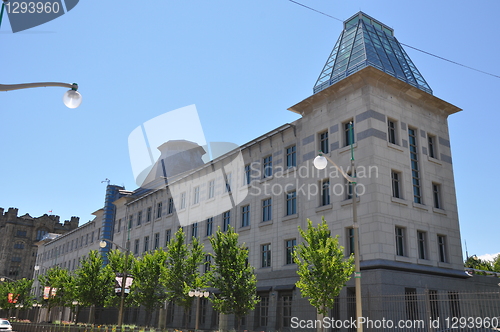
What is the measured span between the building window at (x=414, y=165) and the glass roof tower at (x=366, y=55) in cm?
441

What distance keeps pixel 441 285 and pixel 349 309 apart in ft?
22.1

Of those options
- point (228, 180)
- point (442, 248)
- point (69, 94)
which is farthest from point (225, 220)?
point (69, 94)

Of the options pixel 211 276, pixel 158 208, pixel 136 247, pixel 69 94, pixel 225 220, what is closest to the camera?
pixel 69 94

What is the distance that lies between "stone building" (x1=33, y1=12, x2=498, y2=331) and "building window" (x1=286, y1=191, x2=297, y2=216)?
81 millimetres

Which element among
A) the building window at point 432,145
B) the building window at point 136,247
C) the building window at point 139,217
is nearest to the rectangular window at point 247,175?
the building window at point 432,145

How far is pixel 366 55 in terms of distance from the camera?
106 ft

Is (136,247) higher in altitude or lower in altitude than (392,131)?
lower

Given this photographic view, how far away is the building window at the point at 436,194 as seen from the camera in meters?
31.9

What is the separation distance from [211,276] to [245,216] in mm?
8923

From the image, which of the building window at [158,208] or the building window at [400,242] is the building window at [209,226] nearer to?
the building window at [158,208]

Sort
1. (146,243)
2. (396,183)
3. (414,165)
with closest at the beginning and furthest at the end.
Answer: (396,183) < (414,165) < (146,243)

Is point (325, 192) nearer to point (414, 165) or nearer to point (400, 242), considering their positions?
point (400, 242)

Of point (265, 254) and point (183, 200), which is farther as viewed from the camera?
point (183, 200)

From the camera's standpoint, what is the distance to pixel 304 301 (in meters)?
29.7
